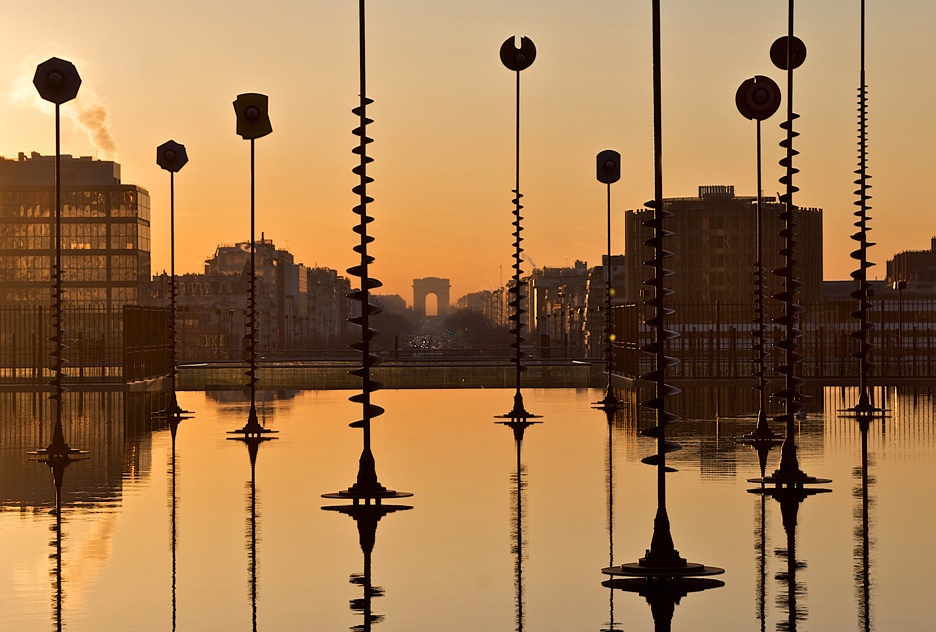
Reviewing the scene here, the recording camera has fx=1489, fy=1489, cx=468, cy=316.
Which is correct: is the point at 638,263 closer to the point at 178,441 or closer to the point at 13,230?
the point at 13,230

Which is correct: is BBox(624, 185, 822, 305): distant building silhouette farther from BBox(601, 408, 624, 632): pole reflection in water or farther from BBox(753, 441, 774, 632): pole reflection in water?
BBox(753, 441, 774, 632): pole reflection in water

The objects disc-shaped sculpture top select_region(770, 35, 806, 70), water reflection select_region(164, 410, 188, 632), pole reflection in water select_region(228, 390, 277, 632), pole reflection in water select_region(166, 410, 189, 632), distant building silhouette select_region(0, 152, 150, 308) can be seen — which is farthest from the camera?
distant building silhouette select_region(0, 152, 150, 308)

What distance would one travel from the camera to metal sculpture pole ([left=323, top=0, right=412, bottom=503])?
18328mm

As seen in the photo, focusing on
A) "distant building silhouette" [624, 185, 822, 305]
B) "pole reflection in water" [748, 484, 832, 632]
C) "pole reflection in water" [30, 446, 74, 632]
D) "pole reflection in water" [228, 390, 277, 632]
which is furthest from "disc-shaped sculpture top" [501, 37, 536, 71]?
"distant building silhouette" [624, 185, 822, 305]

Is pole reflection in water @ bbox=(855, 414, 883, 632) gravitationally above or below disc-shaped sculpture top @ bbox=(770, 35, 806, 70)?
below

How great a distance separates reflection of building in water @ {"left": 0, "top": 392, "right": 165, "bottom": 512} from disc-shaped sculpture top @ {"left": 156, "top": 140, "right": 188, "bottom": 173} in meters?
5.68

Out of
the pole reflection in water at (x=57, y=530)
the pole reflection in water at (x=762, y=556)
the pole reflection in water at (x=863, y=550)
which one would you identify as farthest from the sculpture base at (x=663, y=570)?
the pole reflection in water at (x=57, y=530)

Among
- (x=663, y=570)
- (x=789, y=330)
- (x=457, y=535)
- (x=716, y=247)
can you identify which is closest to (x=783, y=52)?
(x=789, y=330)

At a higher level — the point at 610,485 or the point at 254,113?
the point at 254,113

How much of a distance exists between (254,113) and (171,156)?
6.31 m

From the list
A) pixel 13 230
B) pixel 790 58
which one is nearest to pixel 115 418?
pixel 790 58

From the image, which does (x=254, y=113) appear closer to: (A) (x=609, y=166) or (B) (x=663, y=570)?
(A) (x=609, y=166)

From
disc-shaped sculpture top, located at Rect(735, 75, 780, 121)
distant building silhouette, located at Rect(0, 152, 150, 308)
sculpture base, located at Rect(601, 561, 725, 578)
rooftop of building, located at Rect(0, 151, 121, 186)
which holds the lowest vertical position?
sculpture base, located at Rect(601, 561, 725, 578)

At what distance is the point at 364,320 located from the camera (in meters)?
19.1
